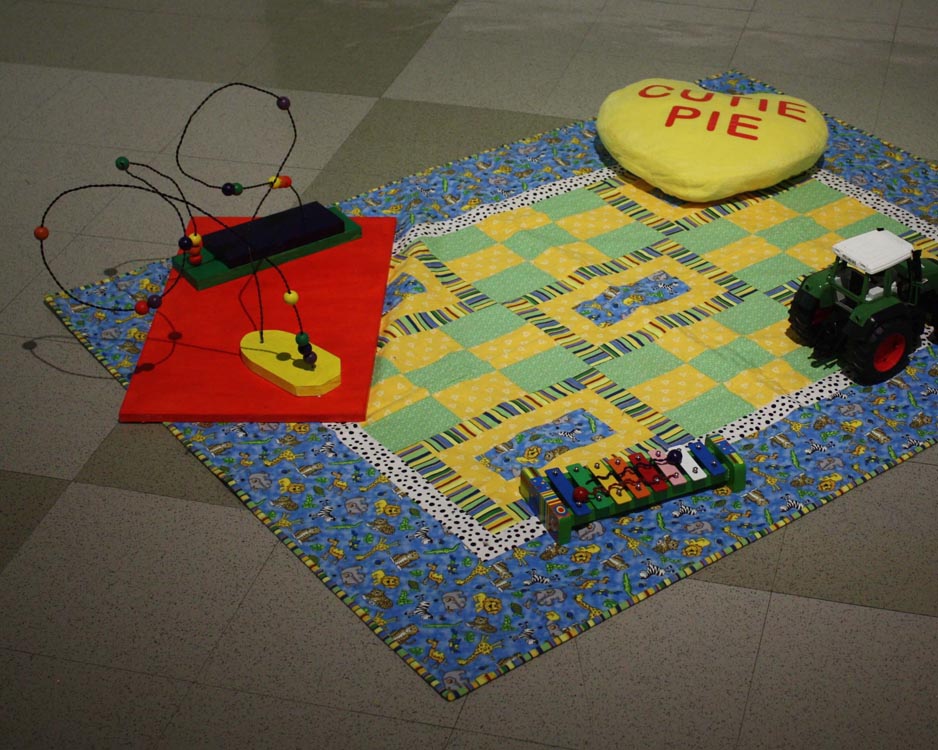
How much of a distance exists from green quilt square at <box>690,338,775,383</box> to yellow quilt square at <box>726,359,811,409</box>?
29mm

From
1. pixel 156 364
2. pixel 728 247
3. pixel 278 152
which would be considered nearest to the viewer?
pixel 156 364

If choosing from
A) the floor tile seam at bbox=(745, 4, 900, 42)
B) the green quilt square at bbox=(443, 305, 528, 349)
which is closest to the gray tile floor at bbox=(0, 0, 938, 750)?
the green quilt square at bbox=(443, 305, 528, 349)

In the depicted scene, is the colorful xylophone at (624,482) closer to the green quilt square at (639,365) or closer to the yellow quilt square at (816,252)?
the green quilt square at (639,365)

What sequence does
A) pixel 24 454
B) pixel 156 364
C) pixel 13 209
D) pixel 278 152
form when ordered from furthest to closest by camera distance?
pixel 278 152 → pixel 13 209 → pixel 156 364 → pixel 24 454

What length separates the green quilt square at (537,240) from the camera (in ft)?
15.4

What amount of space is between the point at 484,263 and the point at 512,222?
34cm

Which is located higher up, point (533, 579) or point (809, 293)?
point (809, 293)

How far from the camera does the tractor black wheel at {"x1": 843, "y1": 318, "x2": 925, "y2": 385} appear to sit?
384 cm

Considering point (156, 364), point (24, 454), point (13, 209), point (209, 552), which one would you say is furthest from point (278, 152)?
point (209, 552)

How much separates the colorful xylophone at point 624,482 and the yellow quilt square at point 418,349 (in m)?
0.72

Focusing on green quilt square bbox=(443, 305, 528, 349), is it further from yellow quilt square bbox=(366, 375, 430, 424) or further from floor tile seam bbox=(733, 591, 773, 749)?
floor tile seam bbox=(733, 591, 773, 749)

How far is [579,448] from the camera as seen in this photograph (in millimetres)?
3762

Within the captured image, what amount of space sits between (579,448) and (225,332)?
1.39 meters

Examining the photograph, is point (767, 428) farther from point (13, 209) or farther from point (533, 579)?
point (13, 209)
